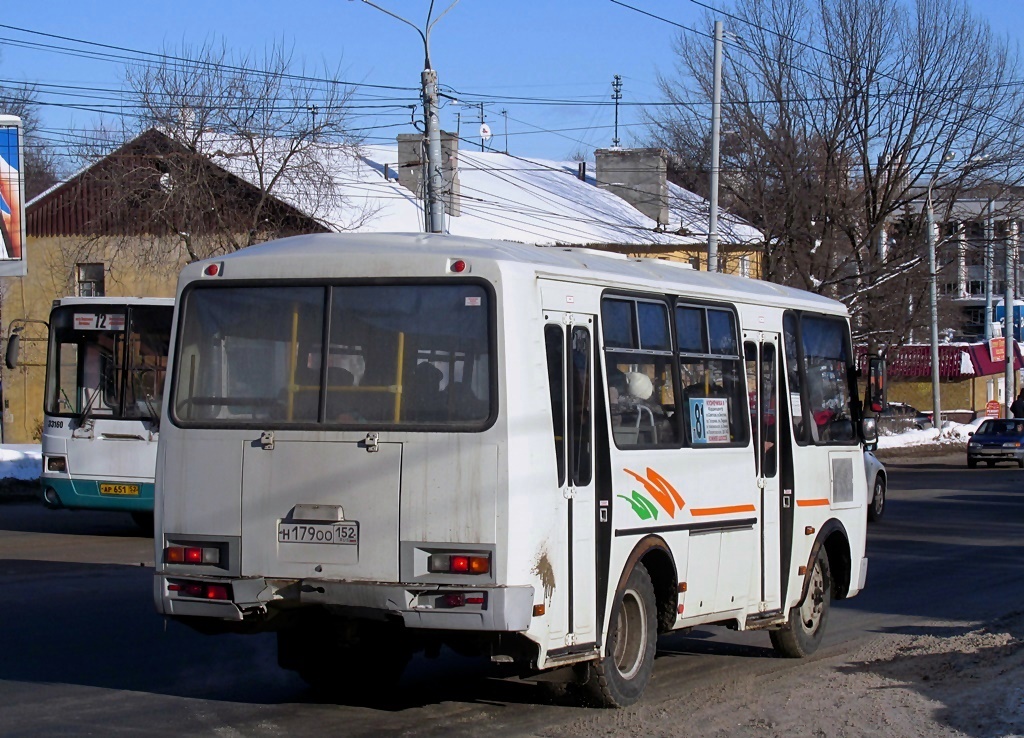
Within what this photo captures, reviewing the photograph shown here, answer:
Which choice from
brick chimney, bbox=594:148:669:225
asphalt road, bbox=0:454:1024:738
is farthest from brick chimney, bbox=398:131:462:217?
asphalt road, bbox=0:454:1024:738

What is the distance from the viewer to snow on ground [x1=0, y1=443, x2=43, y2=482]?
966 inches

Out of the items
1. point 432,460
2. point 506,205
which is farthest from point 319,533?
point 506,205

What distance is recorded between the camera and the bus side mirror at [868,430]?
10742 millimetres

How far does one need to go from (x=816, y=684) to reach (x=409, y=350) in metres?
3.71

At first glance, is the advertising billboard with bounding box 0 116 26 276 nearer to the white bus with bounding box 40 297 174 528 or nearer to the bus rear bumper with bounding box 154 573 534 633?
the white bus with bounding box 40 297 174 528

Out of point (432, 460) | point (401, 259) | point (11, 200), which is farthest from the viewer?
point (11, 200)

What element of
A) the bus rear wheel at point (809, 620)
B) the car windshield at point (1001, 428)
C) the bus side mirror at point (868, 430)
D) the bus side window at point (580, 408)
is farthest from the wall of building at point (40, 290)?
the bus side window at point (580, 408)

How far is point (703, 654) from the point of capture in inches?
393

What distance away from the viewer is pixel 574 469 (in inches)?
282

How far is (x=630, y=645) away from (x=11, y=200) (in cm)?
2312

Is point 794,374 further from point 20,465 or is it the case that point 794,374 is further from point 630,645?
point 20,465

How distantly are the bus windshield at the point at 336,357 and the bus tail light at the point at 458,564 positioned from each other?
2.14ft

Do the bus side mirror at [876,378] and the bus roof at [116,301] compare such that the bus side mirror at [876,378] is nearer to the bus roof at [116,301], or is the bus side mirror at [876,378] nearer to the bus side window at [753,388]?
the bus side window at [753,388]

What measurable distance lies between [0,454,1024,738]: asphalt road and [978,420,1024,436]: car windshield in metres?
24.5
